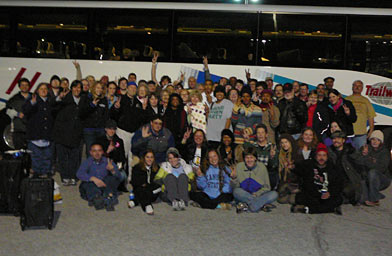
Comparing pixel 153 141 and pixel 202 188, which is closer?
pixel 202 188

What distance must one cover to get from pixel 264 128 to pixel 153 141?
1988 mm

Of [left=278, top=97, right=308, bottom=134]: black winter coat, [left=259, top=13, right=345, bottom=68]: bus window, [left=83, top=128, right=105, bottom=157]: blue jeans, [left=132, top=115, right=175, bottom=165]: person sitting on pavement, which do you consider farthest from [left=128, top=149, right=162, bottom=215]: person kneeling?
[left=259, top=13, right=345, bottom=68]: bus window

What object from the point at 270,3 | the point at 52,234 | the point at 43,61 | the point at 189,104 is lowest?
the point at 52,234

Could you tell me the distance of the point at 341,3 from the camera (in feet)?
37.7

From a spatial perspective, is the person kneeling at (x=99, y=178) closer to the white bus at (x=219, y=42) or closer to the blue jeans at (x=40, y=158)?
the blue jeans at (x=40, y=158)

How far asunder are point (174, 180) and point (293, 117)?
2858 millimetres

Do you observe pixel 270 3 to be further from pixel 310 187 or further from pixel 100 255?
pixel 100 255

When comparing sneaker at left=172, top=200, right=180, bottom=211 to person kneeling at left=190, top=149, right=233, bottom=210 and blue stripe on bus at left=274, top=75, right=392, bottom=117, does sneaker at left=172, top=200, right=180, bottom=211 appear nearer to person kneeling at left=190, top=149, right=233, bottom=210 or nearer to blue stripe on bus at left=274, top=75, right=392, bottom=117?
person kneeling at left=190, top=149, right=233, bottom=210

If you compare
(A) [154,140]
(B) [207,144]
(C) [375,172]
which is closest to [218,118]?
(B) [207,144]

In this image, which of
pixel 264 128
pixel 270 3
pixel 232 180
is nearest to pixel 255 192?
pixel 232 180

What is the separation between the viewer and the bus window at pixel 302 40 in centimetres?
1133

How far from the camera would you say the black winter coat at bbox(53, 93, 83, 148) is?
9.13 meters

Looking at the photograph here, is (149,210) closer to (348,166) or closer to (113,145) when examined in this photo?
(113,145)

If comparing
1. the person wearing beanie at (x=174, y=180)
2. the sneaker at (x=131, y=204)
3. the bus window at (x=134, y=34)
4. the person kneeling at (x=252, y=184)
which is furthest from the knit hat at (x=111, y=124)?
the bus window at (x=134, y=34)
